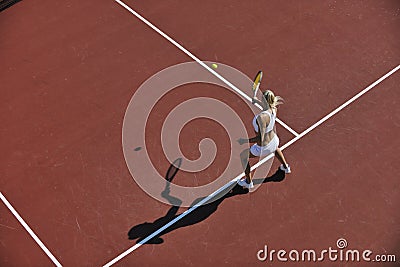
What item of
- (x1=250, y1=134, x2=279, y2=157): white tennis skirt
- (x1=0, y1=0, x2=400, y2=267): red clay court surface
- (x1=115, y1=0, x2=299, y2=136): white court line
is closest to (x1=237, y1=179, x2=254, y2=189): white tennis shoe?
(x1=0, y1=0, x2=400, y2=267): red clay court surface

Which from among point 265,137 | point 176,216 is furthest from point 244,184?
point 176,216

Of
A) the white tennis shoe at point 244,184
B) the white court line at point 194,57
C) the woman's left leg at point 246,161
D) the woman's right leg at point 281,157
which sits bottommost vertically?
the white tennis shoe at point 244,184

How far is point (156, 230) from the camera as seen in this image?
1141 cm

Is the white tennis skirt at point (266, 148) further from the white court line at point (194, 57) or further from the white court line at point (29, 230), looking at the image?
the white court line at point (29, 230)

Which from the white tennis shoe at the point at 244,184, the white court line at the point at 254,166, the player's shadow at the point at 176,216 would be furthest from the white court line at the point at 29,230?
the white tennis shoe at the point at 244,184

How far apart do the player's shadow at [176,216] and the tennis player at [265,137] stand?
23 cm

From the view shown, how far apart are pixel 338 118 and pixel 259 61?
7.70ft

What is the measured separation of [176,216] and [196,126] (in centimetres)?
221

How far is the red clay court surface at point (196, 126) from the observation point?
1126cm

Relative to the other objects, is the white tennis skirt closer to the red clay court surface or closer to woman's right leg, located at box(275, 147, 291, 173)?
woman's right leg, located at box(275, 147, 291, 173)

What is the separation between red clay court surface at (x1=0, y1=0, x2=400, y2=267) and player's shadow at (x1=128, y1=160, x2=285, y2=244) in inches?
3.4

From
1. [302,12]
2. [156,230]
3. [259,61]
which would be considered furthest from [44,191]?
[302,12]

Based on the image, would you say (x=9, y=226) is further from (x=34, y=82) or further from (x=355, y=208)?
(x=355, y=208)

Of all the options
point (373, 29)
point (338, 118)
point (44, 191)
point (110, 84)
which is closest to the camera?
point (44, 191)
